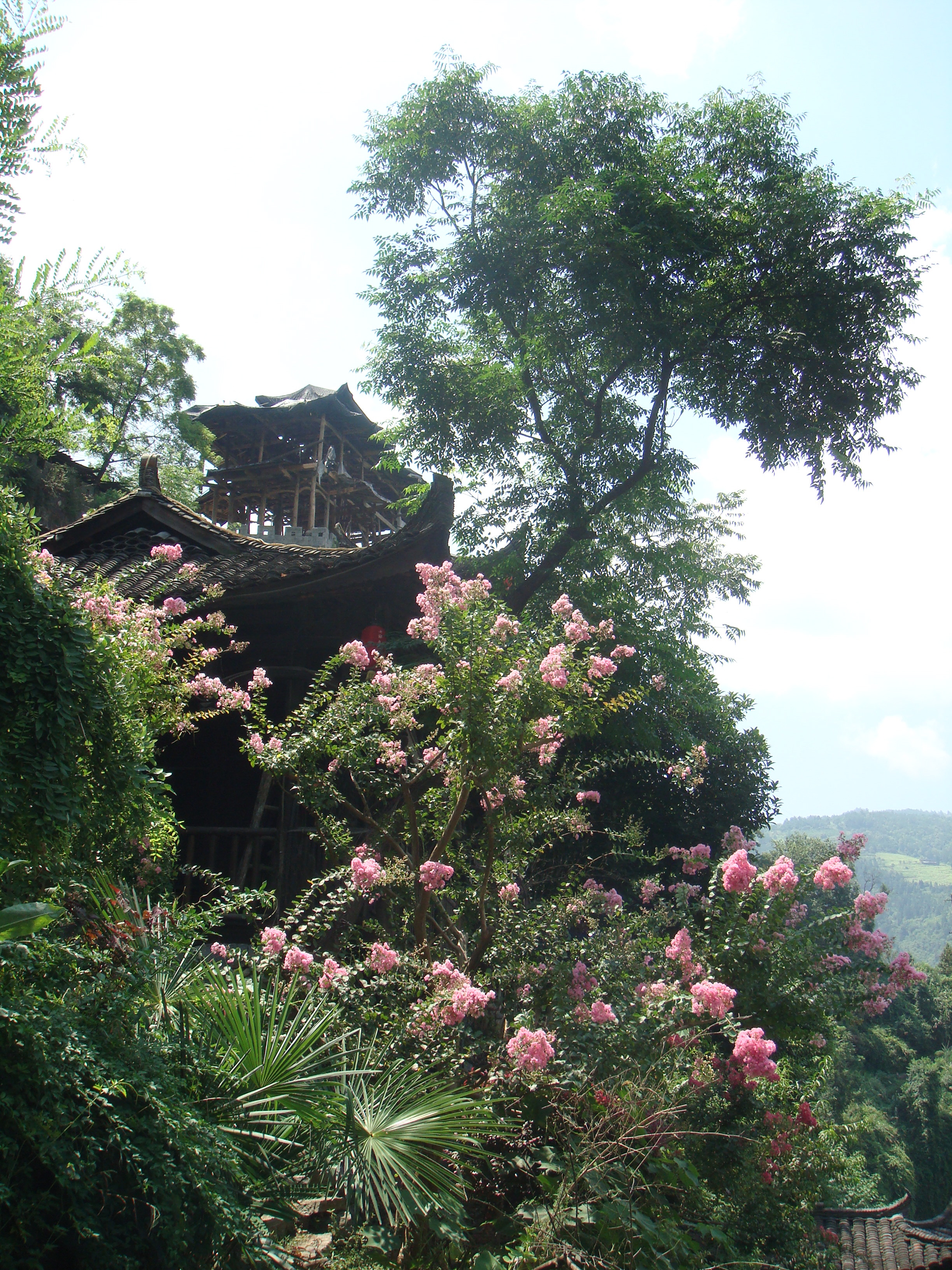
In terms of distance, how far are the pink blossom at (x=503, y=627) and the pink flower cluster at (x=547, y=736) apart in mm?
508

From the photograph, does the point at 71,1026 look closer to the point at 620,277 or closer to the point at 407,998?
the point at 407,998

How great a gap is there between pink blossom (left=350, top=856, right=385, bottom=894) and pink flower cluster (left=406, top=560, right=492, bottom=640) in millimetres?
1264

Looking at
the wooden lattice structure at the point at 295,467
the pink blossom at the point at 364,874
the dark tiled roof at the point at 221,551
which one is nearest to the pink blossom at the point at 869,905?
the pink blossom at the point at 364,874

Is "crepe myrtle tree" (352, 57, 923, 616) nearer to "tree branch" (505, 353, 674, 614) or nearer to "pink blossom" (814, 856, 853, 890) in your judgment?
"tree branch" (505, 353, 674, 614)

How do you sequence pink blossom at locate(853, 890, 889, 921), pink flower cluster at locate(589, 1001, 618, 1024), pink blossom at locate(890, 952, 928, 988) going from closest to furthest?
pink flower cluster at locate(589, 1001, 618, 1024) → pink blossom at locate(853, 890, 889, 921) → pink blossom at locate(890, 952, 928, 988)

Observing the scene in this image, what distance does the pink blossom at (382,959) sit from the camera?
146 inches

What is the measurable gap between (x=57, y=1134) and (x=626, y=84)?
15389mm

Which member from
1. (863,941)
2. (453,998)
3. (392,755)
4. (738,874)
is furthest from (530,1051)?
(863,941)

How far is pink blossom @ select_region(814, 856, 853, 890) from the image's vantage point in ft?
15.1

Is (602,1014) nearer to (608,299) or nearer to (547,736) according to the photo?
(547,736)

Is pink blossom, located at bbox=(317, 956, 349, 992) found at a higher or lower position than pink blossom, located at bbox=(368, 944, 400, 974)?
lower

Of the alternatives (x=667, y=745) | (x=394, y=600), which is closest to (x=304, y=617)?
(x=394, y=600)

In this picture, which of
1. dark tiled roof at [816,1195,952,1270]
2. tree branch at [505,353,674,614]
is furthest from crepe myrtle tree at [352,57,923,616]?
dark tiled roof at [816,1195,952,1270]

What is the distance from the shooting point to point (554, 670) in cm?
412
